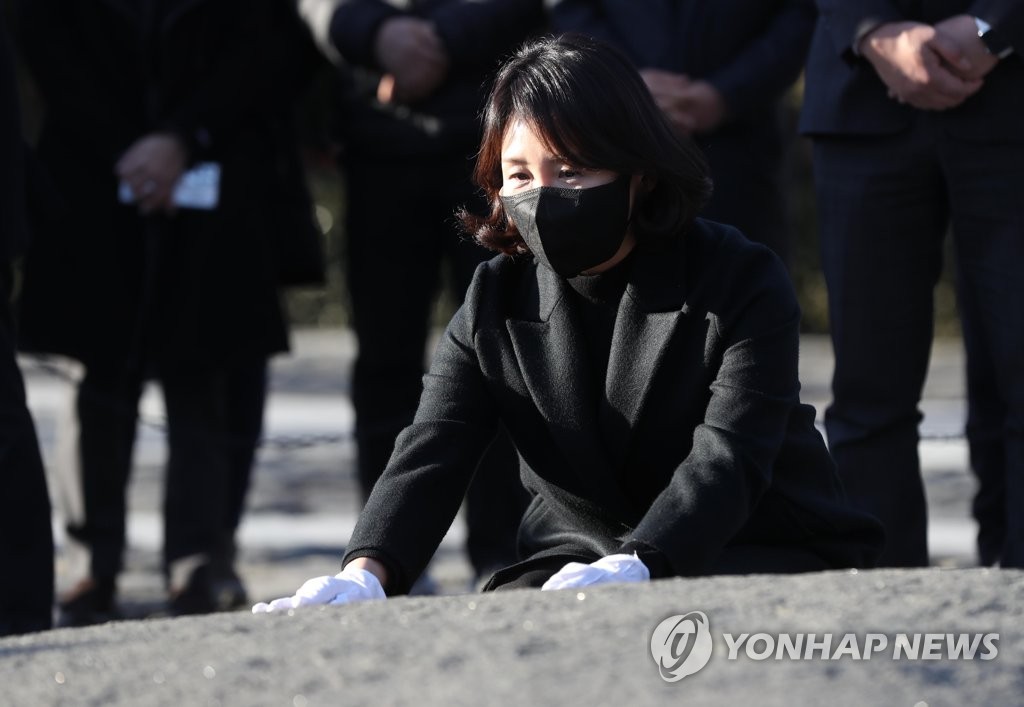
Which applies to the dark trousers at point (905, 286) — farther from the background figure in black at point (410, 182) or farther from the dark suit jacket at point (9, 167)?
the dark suit jacket at point (9, 167)

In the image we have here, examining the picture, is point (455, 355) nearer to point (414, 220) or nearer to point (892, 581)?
point (892, 581)

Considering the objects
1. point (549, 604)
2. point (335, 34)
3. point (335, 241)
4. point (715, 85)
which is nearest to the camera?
point (549, 604)

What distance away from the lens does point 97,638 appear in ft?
8.08

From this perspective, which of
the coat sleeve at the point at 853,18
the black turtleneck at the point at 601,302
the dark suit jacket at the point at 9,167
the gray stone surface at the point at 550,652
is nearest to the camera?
the gray stone surface at the point at 550,652

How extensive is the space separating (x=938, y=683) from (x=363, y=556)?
965 mm

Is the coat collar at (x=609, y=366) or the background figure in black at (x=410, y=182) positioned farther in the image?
the background figure in black at (x=410, y=182)

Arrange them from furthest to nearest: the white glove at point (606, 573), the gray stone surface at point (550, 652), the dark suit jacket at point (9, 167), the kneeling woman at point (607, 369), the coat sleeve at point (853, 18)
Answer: the dark suit jacket at point (9, 167), the coat sleeve at point (853, 18), the kneeling woman at point (607, 369), the white glove at point (606, 573), the gray stone surface at point (550, 652)

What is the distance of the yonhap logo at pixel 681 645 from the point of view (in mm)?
2121

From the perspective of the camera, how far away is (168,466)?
459 cm

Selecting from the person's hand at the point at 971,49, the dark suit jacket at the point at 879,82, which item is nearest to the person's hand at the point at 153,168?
the dark suit jacket at the point at 879,82

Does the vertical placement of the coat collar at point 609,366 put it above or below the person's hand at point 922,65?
below

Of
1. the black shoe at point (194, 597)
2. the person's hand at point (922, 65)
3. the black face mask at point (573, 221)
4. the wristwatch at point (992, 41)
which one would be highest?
the wristwatch at point (992, 41)

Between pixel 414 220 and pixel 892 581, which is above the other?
pixel 892 581

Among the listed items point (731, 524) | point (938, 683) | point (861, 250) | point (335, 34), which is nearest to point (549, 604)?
point (731, 524)
